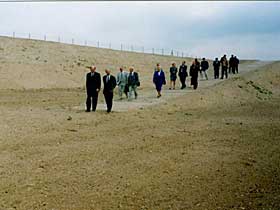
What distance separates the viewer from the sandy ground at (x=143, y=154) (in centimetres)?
959

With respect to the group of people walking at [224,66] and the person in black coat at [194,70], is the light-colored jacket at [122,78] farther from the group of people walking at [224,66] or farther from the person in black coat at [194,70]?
the group of people walking at [224,66]

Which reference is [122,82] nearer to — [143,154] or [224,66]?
[143,154]

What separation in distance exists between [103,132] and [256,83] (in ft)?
61.8

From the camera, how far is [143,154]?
13258 mm

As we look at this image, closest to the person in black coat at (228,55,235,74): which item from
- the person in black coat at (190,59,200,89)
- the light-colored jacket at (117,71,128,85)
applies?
the person in black coat at (190,59,200,89)

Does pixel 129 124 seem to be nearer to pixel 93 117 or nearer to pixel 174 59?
pixel 93 117

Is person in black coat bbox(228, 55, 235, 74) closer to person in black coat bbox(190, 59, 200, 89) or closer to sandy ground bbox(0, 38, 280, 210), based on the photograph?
person in black coat bbox(190, 59, 200, 89)

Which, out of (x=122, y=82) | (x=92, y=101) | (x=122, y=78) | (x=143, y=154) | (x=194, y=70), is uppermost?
(x=194, y=70)

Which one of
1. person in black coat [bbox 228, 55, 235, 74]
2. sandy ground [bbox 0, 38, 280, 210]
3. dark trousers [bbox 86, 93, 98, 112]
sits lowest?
sandy ground [bbox 0, 38, 280, 210]

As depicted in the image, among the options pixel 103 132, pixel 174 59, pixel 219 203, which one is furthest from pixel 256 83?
pixel 174 59

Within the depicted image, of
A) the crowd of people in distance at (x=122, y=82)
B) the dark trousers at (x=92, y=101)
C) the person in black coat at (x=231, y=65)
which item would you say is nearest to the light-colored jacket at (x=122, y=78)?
the crowd of people in distance at (x=122, y=82)

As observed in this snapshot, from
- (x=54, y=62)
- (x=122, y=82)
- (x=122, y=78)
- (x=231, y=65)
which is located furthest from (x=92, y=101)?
(x=54, y=62)

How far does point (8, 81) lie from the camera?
118 feet

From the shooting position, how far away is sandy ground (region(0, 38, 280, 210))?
31.5 ft
